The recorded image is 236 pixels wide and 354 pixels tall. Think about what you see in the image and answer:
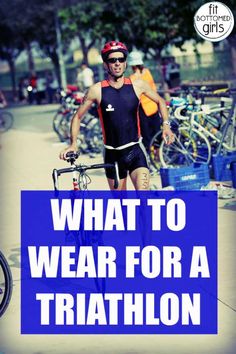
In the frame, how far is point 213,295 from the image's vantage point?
752cm

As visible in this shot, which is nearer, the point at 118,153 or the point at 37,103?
the point at 118,153

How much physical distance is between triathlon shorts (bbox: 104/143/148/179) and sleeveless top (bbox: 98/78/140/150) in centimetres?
6

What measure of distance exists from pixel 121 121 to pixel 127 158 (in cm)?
32

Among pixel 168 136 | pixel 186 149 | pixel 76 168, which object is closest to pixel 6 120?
pixel 186 149

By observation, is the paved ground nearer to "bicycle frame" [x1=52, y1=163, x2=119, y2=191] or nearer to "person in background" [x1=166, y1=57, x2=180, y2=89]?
"bicycle frame" [x1=52, y1=163, x2=119, y2=191]

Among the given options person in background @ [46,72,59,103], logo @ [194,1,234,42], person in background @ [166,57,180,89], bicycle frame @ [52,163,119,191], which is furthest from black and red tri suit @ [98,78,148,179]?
person in background @ [46,72,59,103]

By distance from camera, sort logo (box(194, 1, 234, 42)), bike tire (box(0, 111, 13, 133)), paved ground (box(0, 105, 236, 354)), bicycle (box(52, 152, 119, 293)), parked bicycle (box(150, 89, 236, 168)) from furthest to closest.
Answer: bike tire (box(0, 111, 13, 133))
parked bicycle (box(150, 89, 236, 168))
logo (box(194, 1, 234, 42))
bicycle (box(52, 152, 119, 293))
paved ground (box(0, 105, 236, 354))

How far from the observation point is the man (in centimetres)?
856

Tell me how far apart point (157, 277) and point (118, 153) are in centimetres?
116

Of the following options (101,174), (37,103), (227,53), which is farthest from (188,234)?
Result: (37,103)

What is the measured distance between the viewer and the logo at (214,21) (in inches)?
521

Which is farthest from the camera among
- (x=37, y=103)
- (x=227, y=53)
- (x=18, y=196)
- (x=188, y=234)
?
(x=37, y=103)

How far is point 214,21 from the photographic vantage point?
1341 centimetres

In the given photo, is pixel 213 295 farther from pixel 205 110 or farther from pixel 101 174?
pixel 101 174
